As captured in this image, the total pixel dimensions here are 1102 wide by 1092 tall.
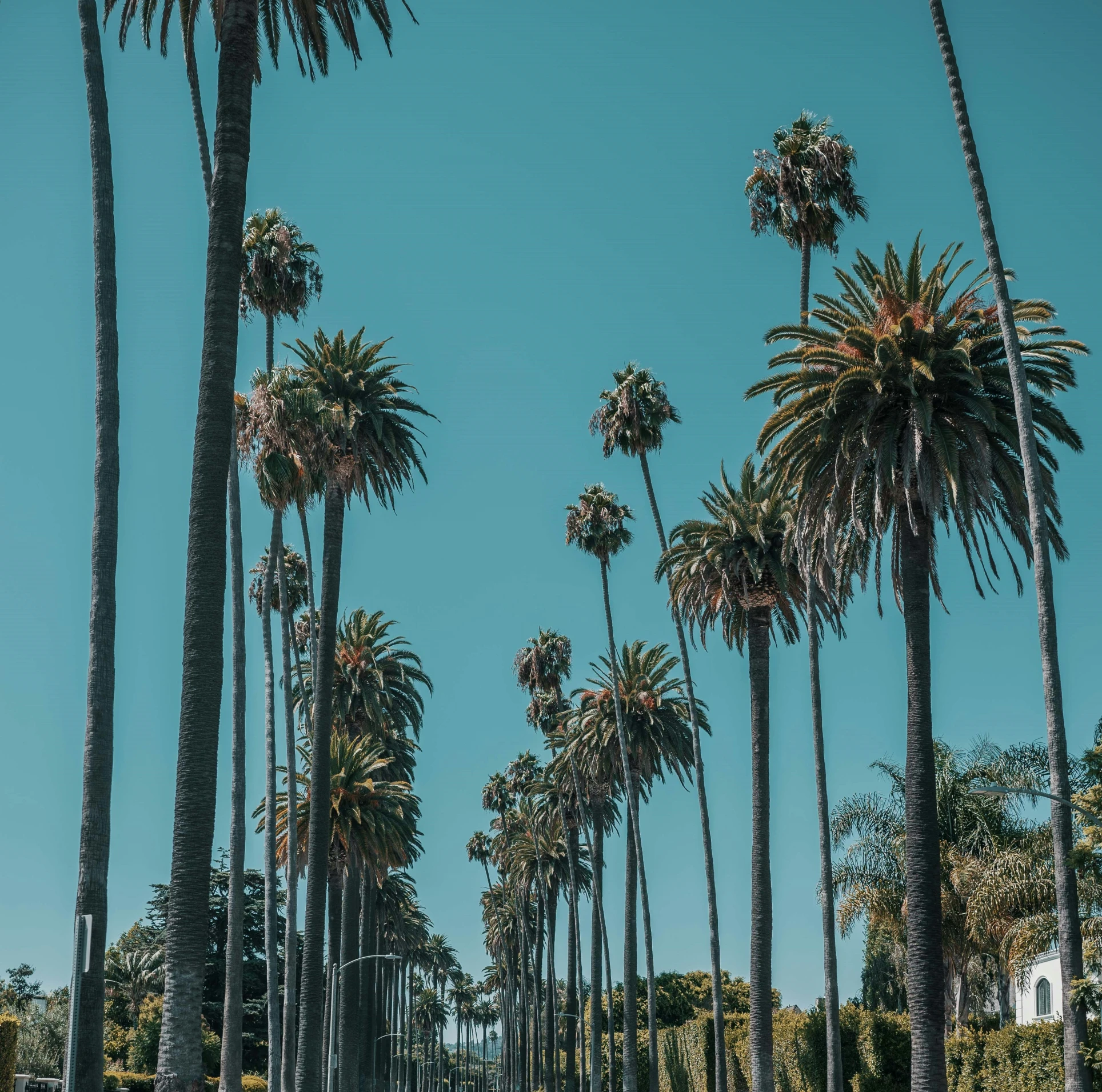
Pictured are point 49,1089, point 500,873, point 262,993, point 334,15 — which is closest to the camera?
point 334,15

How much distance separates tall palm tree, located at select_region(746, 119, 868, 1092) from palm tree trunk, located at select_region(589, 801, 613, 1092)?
26.6 metres

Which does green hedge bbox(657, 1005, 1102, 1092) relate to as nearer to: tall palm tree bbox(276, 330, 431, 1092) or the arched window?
the arched window

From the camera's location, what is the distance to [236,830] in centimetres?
3219

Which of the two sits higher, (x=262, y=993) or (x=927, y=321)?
(x=927, y=321)

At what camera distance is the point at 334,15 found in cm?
2014

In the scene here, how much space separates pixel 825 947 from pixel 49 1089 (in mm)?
35387

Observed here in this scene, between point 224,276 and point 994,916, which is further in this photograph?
point 994,916

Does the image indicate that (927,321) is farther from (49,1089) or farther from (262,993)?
(262,993)

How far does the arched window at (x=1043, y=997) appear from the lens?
48.1 meters

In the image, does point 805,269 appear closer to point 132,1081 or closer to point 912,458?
point 912,458

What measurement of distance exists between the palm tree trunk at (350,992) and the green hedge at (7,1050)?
16.9 meters

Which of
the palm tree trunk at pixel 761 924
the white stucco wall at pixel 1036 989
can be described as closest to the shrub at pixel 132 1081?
the palm tree trunk at pixel 761 924

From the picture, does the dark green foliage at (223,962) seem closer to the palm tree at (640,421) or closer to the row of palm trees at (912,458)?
the palm tree at (640,421)

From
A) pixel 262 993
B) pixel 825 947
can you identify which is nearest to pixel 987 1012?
pixel 825 947
